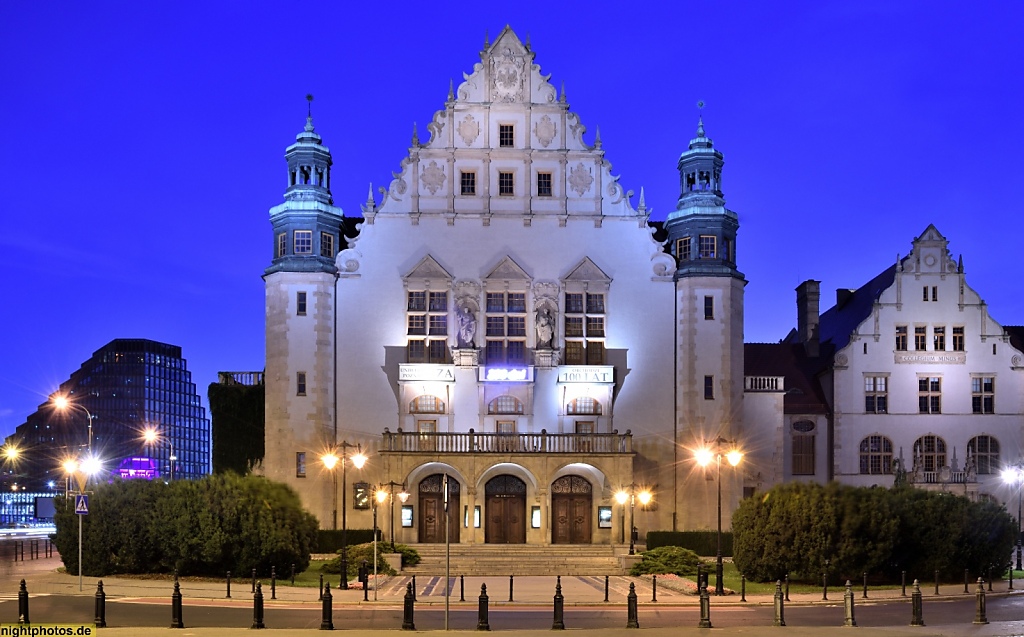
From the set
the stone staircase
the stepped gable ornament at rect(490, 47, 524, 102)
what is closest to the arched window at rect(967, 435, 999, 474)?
the stone staircase

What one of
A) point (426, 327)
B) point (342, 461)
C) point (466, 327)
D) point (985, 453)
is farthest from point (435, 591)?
point (985, 453)

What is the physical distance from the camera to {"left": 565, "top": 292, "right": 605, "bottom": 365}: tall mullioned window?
58.1 m

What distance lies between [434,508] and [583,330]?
11298 mm

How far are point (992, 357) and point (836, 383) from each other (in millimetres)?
8626

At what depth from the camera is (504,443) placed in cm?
5550

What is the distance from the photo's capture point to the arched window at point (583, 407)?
58000mm

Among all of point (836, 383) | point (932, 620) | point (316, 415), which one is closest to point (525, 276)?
point (316, 415)

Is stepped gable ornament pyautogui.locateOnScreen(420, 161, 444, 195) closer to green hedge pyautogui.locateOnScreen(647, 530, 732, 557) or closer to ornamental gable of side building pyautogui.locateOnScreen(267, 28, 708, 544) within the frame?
ornamental gable of side building pyautogui.locateOnScreen(267, 28, 708, 544)

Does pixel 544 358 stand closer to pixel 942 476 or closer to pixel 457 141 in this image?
pixel 457 141

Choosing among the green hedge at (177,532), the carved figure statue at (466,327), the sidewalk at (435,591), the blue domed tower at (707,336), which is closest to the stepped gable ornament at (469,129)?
the carved figure statue at (466,327)

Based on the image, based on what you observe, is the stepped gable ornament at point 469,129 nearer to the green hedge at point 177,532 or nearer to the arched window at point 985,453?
the green hedge at point 177,532

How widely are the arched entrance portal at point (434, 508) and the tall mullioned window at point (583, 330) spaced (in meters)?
8.50

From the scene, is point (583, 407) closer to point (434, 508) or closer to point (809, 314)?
point (434, 508)

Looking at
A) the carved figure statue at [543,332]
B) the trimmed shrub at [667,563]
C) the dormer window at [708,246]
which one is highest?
the dormer window at [708,246]
